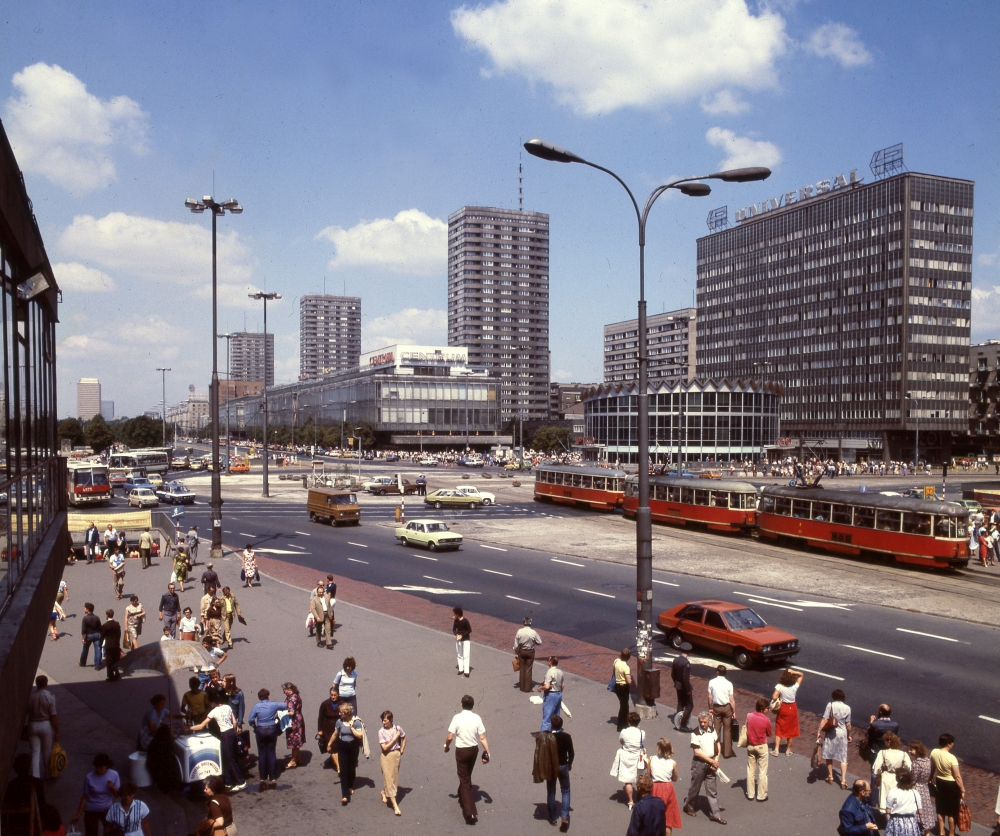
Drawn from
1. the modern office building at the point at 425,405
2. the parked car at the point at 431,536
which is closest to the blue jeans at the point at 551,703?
the parked car at the point at 431,536

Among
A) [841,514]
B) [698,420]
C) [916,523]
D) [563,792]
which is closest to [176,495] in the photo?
[841,514]

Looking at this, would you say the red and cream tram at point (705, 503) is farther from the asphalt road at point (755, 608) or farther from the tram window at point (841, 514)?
the asphalt road at point (755, 608)

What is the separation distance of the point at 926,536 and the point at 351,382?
15823 cm

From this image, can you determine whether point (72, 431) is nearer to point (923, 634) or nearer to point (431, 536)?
point (431, 536)

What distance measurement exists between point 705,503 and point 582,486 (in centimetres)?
1344

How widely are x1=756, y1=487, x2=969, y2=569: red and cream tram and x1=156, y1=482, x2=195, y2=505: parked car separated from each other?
40614 millimetres

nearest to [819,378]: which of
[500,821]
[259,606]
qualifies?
[259,606]

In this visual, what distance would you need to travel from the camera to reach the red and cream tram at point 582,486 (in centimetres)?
5269

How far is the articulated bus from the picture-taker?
54625 millimetres

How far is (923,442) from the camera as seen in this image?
12650cm

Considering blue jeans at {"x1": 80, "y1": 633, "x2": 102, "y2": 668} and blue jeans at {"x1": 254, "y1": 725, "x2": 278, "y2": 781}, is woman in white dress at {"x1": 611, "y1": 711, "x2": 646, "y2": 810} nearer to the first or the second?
blue jeans at {"x1": 254, "y1": 725, "x2": 278, "y2": 781}

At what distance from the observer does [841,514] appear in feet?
115

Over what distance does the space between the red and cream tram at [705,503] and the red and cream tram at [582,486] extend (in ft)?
19.3

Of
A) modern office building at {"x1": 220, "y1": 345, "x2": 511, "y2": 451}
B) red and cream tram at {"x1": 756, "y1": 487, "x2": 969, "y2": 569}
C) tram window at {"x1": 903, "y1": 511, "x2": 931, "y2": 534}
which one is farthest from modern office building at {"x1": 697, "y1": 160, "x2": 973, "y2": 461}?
tram window at {"x1": 903, "y1": 511, "x2": 931, "y2": 534}
